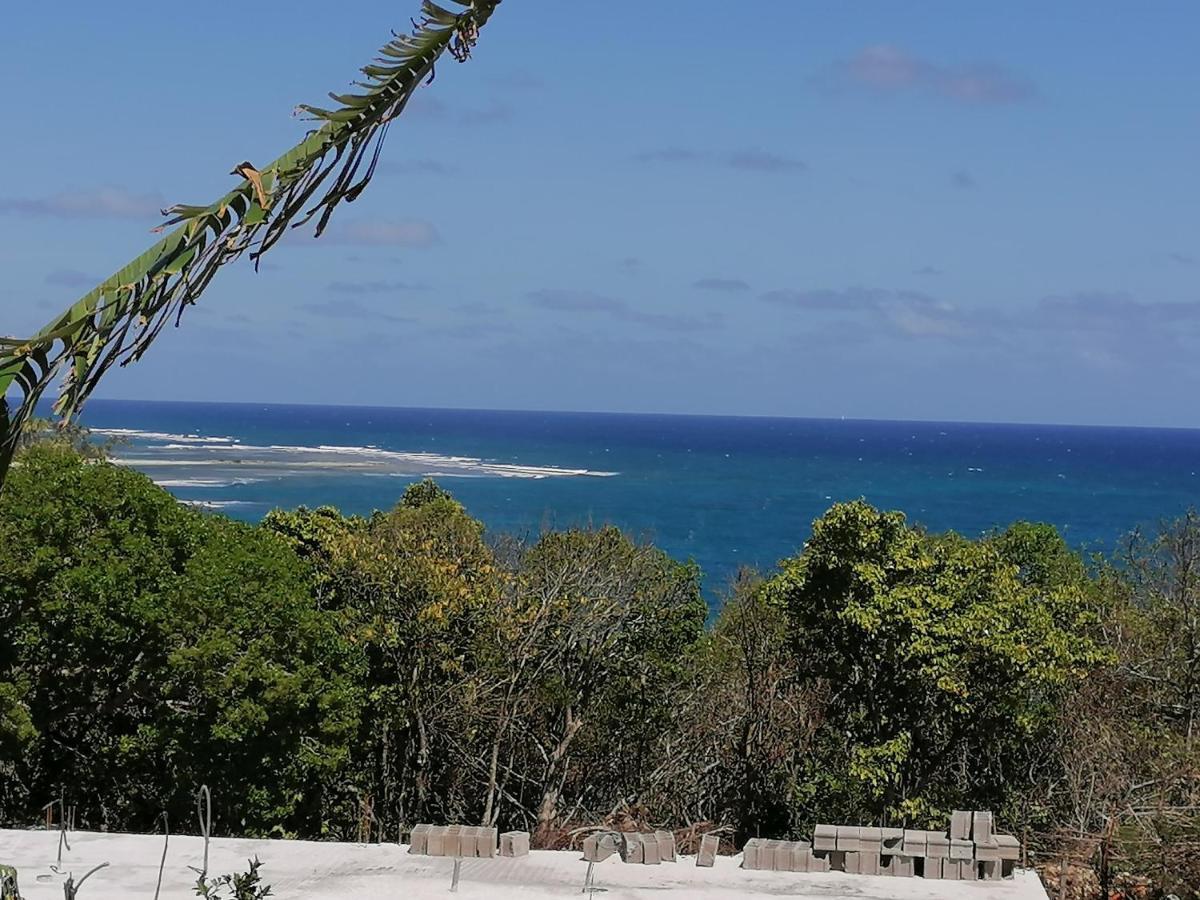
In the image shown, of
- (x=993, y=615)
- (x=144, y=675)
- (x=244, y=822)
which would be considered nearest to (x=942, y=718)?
(x=993, y=615)

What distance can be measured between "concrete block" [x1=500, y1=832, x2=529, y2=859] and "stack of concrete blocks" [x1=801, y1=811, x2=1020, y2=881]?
9.19 ft

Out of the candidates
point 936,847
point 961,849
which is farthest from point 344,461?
point 961,849

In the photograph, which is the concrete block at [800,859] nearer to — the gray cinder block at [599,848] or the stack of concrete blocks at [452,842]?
the gray cinder block at [599,848]

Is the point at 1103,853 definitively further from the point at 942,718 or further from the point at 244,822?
the point at 244,822

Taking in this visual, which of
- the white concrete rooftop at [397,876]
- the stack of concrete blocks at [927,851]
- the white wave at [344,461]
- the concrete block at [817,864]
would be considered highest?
the white wave at [344,461]

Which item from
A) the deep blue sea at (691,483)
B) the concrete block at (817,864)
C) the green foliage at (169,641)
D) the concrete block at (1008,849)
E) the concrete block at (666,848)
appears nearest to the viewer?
the concrete block at (1008,849)

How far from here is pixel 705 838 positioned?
45.0ft

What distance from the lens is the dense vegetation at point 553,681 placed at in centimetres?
1647

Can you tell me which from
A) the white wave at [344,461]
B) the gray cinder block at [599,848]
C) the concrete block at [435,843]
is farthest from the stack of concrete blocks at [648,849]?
the white wave at [344,461]

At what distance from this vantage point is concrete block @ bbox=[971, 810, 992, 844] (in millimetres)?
13242

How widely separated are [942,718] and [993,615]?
5.33 ft

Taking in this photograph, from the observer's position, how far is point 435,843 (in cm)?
1367

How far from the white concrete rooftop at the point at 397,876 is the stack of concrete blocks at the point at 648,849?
4.3 inches

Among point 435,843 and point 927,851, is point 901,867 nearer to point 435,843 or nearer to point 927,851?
point 927,851
